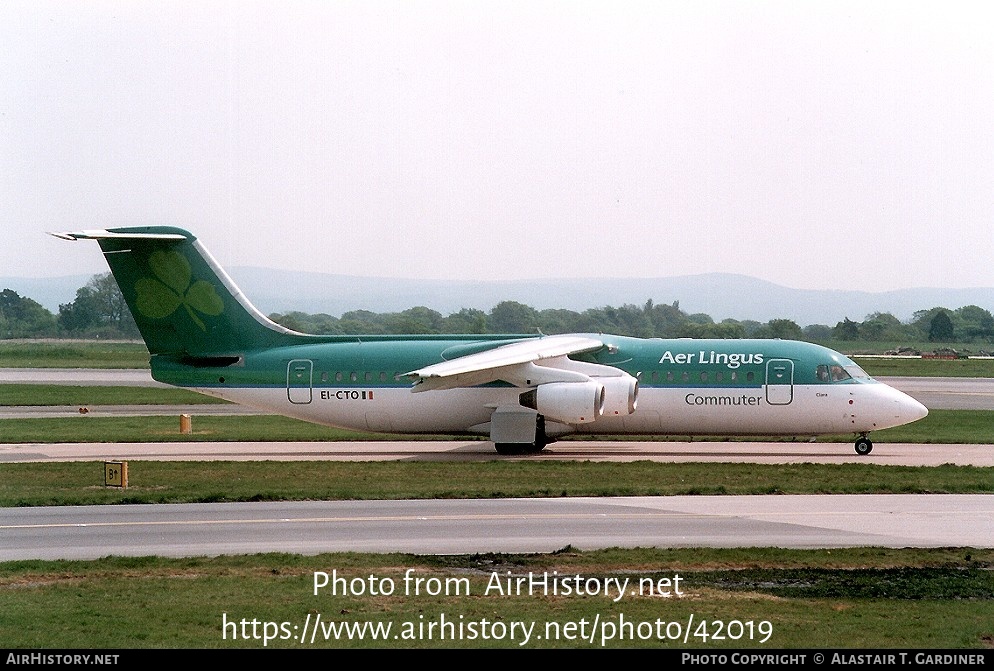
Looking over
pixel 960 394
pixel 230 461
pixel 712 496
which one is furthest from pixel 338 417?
pixel 960 394

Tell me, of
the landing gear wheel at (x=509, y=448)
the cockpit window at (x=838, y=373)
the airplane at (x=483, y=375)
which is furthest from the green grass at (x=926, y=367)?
the landing gear wheel at (x=509, y=448)

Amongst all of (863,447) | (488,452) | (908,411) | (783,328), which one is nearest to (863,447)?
(863,447)

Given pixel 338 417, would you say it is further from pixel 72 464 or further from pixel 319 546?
pixel 319 546

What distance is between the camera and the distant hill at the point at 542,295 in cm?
8950

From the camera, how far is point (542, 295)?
367ft

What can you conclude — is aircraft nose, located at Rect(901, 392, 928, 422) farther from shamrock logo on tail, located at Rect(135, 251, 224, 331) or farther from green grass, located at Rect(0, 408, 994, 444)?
shamrock logo on tail, located at Rect(135, 251, 224, 331)

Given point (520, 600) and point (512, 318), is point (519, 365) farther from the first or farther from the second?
point (512, 318)

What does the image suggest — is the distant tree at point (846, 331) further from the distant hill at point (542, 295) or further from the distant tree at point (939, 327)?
the distant tree at point (939, 327)

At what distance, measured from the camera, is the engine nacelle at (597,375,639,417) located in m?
31.2

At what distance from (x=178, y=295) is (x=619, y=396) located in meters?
12.1

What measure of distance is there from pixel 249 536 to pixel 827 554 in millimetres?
8734

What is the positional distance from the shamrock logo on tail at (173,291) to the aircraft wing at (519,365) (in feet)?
20.4

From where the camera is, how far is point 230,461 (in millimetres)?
29594
